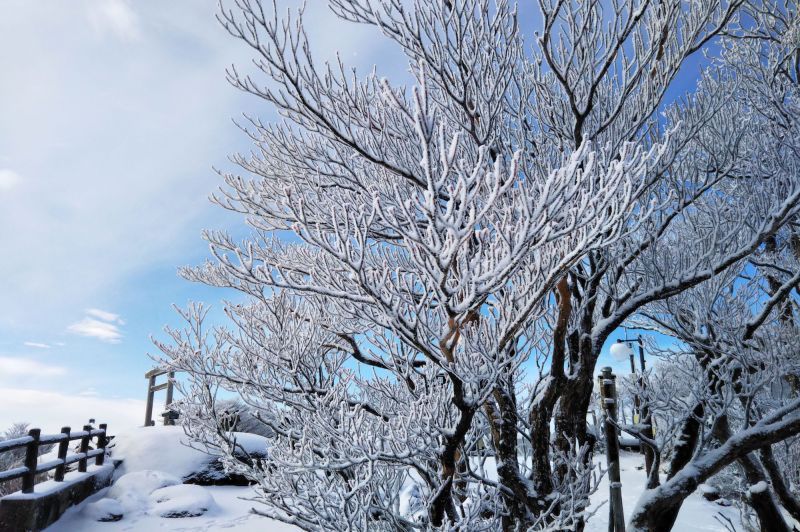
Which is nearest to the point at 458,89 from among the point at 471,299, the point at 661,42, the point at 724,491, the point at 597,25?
the point at 597,25

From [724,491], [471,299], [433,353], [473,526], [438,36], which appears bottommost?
[724,491]

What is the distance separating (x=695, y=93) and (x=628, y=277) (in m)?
2.95

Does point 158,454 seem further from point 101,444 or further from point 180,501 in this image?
point 180,501

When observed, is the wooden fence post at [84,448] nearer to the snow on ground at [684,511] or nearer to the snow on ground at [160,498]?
the snow on ground at [160,498]

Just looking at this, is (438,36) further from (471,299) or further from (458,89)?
(471,299)

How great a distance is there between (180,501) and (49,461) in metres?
2.62

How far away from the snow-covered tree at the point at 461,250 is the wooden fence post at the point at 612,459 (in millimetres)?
843

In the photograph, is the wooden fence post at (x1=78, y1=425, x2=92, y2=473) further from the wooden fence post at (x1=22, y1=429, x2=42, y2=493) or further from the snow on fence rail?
the wooden fence post at (x1=22, y1=429, x2=42, y2=493)

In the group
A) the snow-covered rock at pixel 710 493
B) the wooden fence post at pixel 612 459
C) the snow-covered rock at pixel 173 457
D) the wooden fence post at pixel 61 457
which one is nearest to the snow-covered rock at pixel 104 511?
the wooden fence post at pixel 61 457

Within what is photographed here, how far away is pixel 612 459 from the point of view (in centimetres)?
616

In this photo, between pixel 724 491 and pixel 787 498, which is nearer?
pixel 787 498

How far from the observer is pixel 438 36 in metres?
4.23

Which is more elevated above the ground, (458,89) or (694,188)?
(458,89)

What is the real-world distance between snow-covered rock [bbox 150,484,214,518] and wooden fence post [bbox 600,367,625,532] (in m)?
8.10
